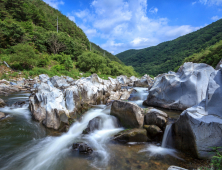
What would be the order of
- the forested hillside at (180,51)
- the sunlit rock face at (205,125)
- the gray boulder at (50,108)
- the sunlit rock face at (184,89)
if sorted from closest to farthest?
1. the sunlit rock face at (205,125)
2. the gray boulder at (50,108)
3. the sunlit rock face at (184,89)
4. the forested hillside at (180,51)

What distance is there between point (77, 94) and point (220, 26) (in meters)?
99.3

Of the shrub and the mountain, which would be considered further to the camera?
the mountain

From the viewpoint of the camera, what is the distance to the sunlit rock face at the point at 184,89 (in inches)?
333

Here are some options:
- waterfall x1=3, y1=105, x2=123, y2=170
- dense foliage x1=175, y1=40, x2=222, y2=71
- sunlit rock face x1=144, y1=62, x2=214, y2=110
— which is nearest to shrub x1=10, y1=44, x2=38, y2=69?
waterfall x1=3, y1=105, x2=123, y2=170

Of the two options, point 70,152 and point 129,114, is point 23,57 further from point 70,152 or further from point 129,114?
point 129,114

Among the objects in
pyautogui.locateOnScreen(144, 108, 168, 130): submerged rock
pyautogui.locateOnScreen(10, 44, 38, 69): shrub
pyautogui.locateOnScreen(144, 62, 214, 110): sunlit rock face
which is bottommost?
pyautogui.locateOnScreen(144, 108, 168, 130): submerged rock

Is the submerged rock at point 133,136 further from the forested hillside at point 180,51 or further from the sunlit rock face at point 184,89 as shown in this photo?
the forested hillside at point 180,51

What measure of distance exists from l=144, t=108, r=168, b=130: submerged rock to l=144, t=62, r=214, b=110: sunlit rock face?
3538 mm

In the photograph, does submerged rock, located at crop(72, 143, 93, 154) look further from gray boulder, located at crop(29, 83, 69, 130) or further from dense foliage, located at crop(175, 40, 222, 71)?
dense foliage, located at crop(175, 40, 222, 71)

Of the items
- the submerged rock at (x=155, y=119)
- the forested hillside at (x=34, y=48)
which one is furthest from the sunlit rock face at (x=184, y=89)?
the forested hillside at (x=34, y=48)

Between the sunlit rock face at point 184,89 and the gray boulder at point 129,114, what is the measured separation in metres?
4.07

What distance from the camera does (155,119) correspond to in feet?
20.3

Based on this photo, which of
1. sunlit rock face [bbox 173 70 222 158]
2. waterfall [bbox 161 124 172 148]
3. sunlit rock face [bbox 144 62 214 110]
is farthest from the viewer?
Answer: sunlit rock face [bbox 144 62 214 110]

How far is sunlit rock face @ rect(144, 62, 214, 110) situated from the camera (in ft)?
27.7
